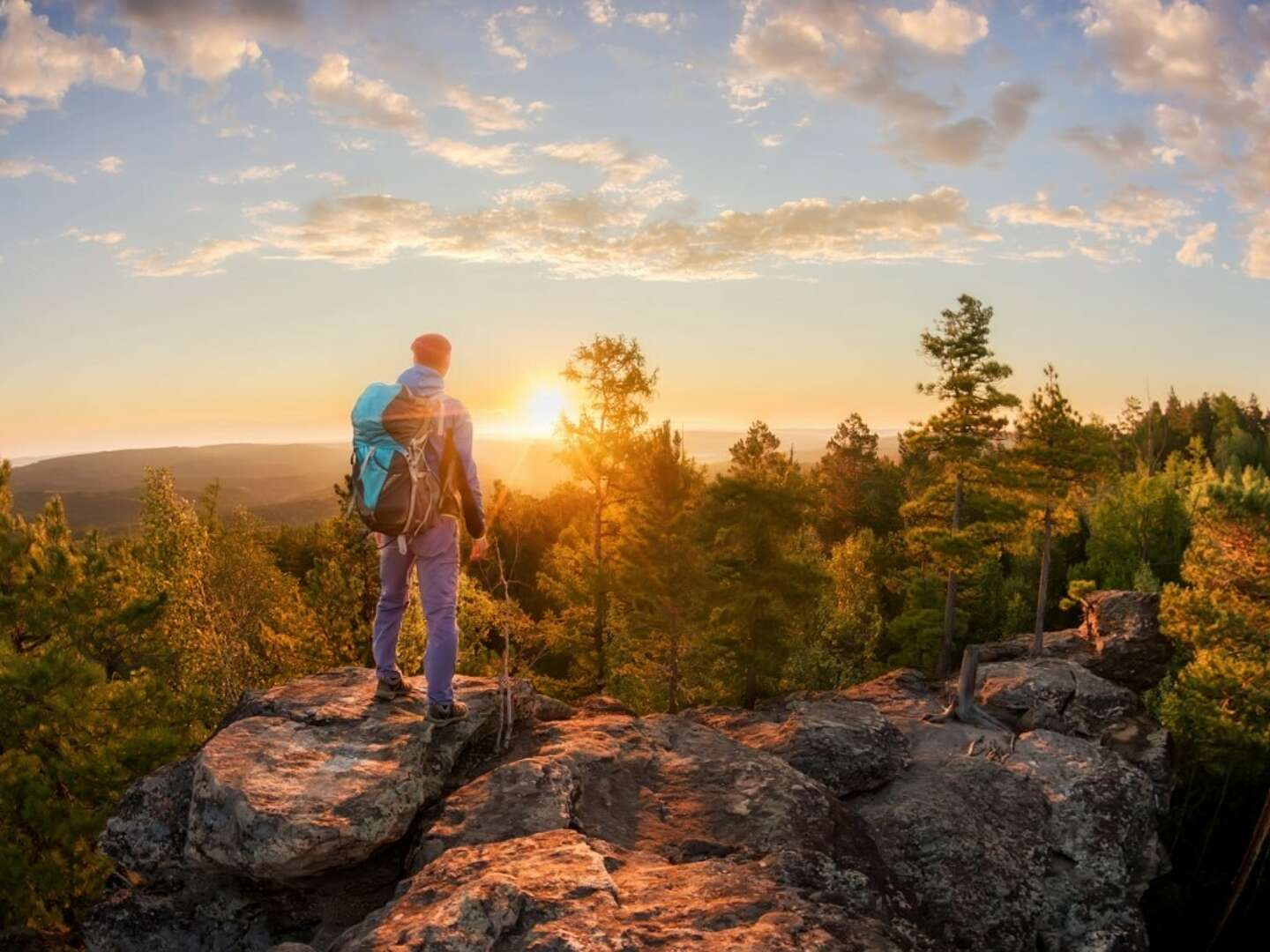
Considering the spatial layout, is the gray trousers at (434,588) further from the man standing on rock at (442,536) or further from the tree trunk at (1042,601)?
the tree trunk at (1042,601)

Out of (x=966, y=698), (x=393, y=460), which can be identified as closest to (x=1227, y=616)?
(x=966, y=698)

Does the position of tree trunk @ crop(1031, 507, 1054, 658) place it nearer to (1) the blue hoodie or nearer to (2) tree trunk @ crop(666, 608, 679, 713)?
(2) tree trunk @ crop(666, 608, 679, 713)

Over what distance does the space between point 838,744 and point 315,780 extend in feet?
17.8

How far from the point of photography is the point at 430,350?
6266 millimetres

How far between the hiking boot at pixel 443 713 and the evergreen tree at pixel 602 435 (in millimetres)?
18734

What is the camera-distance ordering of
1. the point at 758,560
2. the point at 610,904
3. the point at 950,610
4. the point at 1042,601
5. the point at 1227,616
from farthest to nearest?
the point at 950,610, the point at 1042,601, the point at 1227,616, the point at 758,560, the point at 610,904

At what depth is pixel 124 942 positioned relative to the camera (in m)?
5.54

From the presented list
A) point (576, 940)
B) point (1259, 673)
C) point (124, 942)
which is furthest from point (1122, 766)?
point (1259, 673)

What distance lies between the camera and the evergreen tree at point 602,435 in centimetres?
2558

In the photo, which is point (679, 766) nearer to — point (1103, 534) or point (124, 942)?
point (124, 942)

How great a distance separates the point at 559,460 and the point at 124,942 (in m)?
20.5

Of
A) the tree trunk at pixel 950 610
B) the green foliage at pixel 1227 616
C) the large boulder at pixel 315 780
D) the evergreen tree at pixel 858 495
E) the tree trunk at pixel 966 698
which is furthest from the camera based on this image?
the evergreen tree at pixel 858 495

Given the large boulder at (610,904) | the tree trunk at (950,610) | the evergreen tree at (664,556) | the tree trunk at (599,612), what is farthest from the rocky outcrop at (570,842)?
the tree trunk at (950,610)

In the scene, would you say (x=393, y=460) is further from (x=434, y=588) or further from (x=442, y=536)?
(x=434, y=588)
